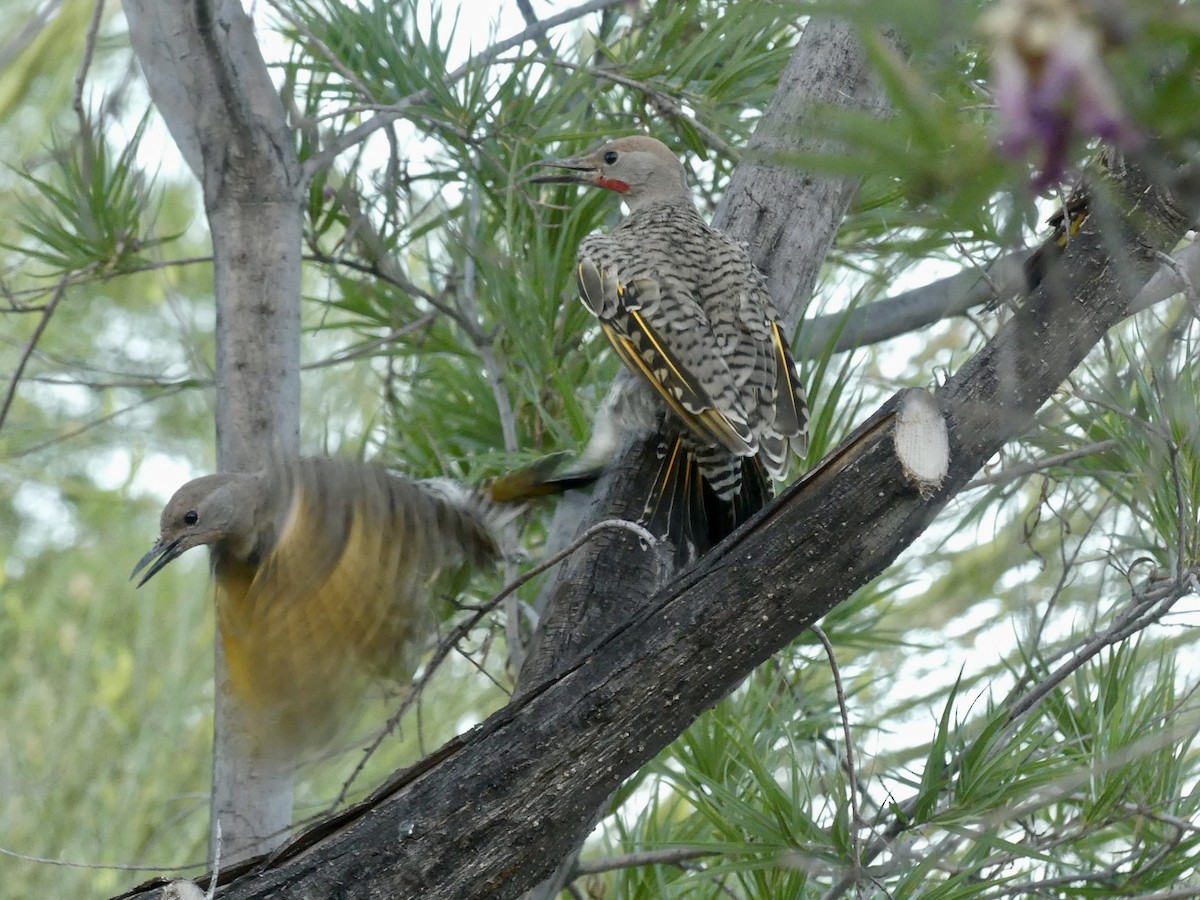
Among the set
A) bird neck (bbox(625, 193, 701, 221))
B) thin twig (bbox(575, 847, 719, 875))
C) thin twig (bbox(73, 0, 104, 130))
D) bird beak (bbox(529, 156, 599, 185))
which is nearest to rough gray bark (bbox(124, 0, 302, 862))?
thin twig (bbox(73, 0, 104, 130))

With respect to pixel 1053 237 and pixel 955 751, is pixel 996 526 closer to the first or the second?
pixel 955 751

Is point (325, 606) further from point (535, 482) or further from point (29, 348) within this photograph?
point (29, 348)

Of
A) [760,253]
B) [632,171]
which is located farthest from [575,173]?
[760,253]

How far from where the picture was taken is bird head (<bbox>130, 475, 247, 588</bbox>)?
1562mm

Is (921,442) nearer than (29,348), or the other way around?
(921,442)

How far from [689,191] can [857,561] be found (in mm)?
1437

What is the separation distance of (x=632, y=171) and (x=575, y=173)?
95 mm

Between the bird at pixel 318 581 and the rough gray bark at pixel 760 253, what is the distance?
0.15m

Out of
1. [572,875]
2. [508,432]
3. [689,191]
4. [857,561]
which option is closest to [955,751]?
[857,561]

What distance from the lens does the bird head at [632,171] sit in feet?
7.24

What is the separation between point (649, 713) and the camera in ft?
3.63

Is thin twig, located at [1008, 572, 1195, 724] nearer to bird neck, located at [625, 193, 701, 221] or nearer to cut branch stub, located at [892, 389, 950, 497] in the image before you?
A: cut branch stub, located at [892, 389, 950, 497]

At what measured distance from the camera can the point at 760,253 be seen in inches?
72.3

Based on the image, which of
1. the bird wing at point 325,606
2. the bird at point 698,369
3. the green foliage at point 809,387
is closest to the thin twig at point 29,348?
the green foliage at point 809,387
